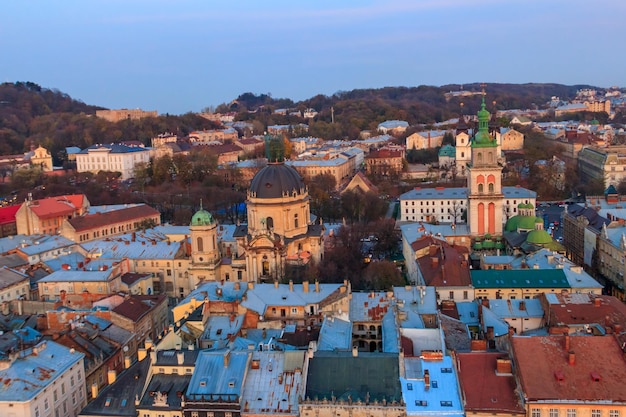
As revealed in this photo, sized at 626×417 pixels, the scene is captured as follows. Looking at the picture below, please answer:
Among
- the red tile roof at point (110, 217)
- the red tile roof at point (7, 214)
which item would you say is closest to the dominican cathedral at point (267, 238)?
the red tile roof at point (110, 217)

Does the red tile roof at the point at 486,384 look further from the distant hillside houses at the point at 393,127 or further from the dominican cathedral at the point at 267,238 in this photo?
the distant hillside houses at the point at 393,127

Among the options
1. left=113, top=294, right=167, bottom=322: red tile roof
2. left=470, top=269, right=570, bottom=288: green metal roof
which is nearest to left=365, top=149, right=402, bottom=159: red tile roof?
left=470, top=269, right=570, bottom=288: green metal roof

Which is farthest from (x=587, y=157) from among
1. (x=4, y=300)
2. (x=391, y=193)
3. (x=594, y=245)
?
(x=4, y=300)

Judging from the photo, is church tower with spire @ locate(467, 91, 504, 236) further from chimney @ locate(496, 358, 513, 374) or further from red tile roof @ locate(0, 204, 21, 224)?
red tile roof @ locate(0, 204, 21, 224)

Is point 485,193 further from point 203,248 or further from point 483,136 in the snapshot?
point 203,248

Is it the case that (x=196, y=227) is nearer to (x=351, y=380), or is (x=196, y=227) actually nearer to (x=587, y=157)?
(x=351, y=380)

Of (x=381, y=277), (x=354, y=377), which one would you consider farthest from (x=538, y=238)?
(x=354, y=377)
